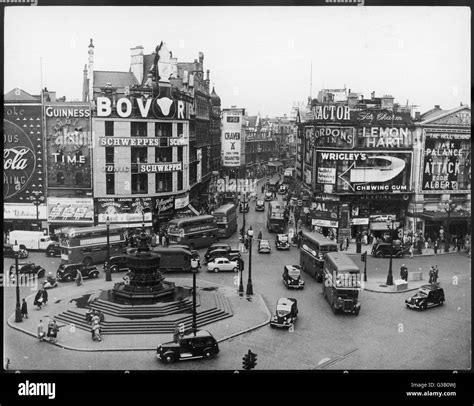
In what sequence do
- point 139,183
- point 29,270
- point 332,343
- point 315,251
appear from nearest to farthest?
point 332,343 → point 29,270 → point 315,251 → point 139,183

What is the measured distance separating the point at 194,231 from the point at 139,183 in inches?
178

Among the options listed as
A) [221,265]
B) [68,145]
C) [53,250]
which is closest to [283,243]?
[221,265]

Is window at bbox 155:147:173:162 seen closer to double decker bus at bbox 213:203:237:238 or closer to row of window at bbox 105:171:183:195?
row of window at bbox 105:171:183:195

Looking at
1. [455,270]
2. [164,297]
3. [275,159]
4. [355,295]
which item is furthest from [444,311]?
[275,159]

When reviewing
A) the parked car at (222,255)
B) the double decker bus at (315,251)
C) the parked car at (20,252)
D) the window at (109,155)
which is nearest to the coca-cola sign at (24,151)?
the parked car at (20,252)

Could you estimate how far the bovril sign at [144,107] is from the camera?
30500 mm

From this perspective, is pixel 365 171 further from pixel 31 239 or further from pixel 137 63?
pixel 31 239

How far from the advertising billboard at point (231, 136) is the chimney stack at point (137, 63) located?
15951 millimetres

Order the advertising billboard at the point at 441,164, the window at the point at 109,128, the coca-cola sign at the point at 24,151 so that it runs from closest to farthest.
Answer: the coca-cola sign at the point at 24,151 → the window at the point at 109,128 → the advertising billboard at the point at 441,164

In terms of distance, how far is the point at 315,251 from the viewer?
28.4 m

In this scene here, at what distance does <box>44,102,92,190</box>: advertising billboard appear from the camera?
26.6m

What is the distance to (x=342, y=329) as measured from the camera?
21.9m

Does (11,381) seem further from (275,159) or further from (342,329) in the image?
(275,159)

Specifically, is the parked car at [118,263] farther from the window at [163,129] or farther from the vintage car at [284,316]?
the vintage car at [284,316]
